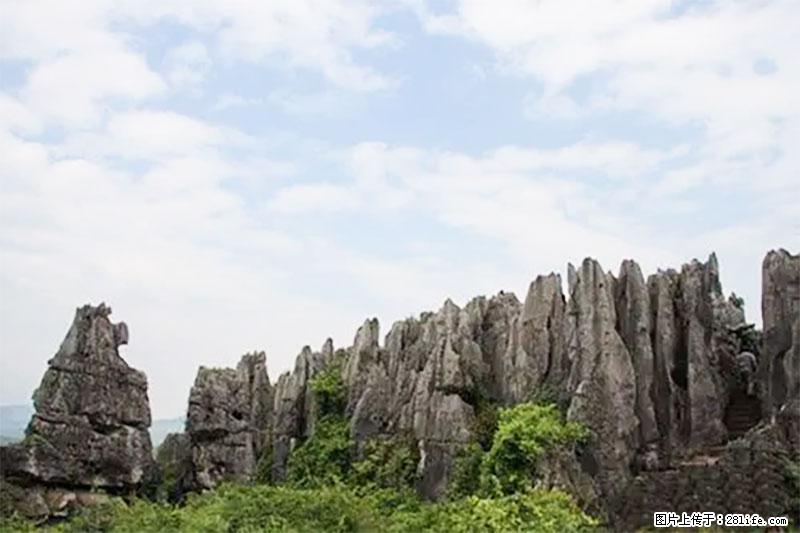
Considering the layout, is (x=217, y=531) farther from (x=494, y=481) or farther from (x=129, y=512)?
(x=494, y=481)

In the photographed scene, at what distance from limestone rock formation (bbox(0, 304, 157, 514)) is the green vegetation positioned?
4.45ft

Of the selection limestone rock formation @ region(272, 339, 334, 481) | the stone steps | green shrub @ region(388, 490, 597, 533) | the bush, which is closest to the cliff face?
the stone steps

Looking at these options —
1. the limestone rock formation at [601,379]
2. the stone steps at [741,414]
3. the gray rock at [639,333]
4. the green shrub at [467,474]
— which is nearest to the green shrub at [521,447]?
the green shrub at [467,474]

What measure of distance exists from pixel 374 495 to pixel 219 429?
730 centimetres

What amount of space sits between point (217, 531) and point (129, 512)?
4.64 metres

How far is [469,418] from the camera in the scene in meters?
28.0

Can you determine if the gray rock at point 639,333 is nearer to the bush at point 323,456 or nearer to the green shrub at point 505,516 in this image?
the green shrub at point 505,516

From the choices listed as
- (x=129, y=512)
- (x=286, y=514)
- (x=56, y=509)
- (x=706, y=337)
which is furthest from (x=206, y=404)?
(x=706, y=337)

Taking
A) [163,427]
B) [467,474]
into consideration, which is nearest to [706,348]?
[467,474]

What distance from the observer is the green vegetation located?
21.0 meters

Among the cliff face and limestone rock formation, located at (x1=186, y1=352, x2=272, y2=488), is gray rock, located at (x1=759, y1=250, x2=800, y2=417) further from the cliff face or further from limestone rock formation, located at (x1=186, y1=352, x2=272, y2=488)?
limestone rock formation, located at (x1=186, y1=352, x2=272, y2=488)

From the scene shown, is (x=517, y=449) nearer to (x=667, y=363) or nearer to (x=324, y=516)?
(x=667, y=363)

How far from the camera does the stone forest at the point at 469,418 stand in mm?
23766

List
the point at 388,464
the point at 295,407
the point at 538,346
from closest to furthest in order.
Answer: the point at 388,464 → the point at 538,346 → the point at 295,407
